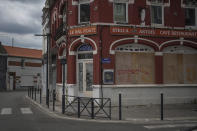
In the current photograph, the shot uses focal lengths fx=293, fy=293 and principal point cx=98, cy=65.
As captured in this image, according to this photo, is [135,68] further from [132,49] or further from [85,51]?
[85,51]

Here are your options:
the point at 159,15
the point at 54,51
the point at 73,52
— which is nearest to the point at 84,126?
the point at 73,52

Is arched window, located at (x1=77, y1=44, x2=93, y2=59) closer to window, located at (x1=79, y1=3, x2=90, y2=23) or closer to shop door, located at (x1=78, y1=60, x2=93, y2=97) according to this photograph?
shop door, located at (x1=78, y1=60, x2=93, y2=97)

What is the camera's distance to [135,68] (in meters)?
18.0

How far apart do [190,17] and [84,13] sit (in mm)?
7127

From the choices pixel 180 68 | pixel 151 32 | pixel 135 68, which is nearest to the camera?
pixel 135 68

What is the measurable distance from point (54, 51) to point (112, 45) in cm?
753

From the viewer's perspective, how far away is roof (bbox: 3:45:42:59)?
168ft

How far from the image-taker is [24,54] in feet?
175

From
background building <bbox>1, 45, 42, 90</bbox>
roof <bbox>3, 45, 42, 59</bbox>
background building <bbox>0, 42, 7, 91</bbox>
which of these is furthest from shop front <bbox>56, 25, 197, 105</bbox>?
roof <bbox>3, 45, 42, 59</bbox>

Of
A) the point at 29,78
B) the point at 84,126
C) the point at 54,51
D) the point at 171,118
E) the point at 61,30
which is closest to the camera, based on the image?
the point at 84,126

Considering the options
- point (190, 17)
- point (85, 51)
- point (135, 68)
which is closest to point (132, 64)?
point (135, 68)

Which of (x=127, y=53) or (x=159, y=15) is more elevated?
(x=159, y=15)

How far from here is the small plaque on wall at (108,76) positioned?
56.4ft

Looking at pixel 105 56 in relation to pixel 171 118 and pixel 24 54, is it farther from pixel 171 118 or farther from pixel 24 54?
pixel 24 54
